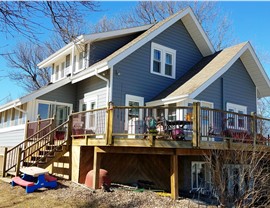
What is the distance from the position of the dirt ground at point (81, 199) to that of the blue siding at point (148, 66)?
4.34m

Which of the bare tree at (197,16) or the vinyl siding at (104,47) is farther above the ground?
the bare tree at (197,16)

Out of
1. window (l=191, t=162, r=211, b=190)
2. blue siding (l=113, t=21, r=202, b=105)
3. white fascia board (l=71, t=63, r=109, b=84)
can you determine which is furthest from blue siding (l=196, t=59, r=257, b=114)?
white fascia board (l=71, t=63, r=109, b=84)

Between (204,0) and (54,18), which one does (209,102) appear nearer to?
(54,18)

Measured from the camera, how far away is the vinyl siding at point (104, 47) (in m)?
13.6

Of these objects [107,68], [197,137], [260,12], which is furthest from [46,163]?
[260,12]

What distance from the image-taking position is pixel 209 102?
12812 millimetres

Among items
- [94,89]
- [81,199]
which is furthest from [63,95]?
[81,199]

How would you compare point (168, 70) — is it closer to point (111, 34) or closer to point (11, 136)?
point (111, 34)

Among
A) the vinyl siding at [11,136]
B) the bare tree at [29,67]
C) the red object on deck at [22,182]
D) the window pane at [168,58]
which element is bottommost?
the red object on deck at [22,182]

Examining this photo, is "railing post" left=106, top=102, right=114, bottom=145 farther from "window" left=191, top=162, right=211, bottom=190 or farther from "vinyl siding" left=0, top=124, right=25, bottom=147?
"vinyl siding" left=0, top=124, right=25, bottom=147

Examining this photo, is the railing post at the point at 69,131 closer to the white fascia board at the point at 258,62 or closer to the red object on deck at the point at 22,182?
the red object on deck at the point at 22,182

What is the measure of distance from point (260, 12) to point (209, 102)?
17.5ft

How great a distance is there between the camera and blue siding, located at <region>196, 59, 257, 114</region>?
513 inches

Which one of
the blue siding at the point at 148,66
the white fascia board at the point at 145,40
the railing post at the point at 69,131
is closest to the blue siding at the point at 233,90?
the blue siding at the point at 148,66
